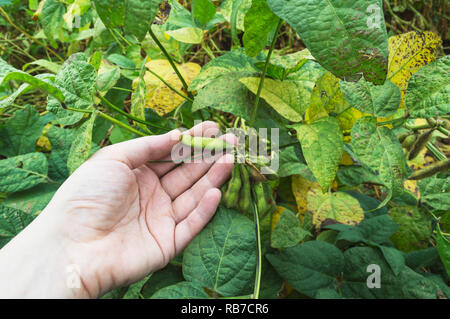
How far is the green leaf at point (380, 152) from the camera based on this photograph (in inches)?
21.7

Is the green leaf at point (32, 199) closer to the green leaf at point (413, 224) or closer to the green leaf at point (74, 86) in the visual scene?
the green leaf at point (74, 86)

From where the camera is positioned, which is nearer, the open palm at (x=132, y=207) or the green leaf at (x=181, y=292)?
the green leaf at (x=181, y=292)

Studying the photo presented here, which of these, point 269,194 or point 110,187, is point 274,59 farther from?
point 110,187

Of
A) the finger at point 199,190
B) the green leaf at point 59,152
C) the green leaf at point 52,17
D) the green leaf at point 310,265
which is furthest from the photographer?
the green leaf at point 52,17

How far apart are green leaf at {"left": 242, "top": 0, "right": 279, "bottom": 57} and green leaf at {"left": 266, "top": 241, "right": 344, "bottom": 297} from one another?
49cm

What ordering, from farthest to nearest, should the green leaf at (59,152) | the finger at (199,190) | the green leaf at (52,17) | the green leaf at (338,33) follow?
the green leaf at (52,17) < the green leaf at (59,152) < the finger at (199,190) < the green leaf at (338,33)

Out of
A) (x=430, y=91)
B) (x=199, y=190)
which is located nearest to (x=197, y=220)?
(x=199, y=190)

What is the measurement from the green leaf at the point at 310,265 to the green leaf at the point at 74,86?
0.57 metres

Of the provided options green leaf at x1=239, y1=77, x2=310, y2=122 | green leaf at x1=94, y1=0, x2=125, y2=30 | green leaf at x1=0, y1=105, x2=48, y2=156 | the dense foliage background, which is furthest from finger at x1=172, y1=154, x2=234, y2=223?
green leaf at x1=0, y1=105, x2=48, y2=156

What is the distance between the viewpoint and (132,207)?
80cm

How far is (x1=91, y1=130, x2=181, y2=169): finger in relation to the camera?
0.75 m

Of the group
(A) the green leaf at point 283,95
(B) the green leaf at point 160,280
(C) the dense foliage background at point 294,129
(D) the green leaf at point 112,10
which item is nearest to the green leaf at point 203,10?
(C) the dense foliage background at point 294,129

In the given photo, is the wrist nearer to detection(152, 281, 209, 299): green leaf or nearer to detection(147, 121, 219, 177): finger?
detection(152, 281, 209, 299): green leaf

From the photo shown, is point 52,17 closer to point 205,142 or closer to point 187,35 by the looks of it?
point 187,35
